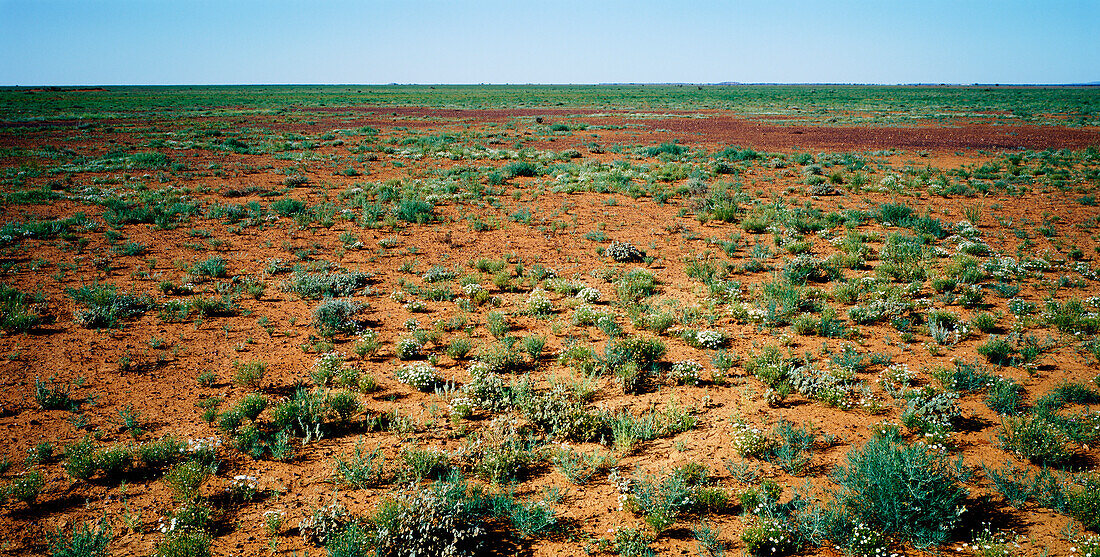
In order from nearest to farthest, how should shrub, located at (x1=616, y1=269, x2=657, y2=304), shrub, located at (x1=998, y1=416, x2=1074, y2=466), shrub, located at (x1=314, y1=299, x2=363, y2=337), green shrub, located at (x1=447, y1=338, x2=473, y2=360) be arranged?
1. shrub, located at (x1=998, y1=416, x2=1074, y2=466)
2. green shrub, located at (x1=447, y1=338, x2=473, y2=360)
3. shrub, located at (x1=314, y1=299, x2=363, y2=337)
4. shrub, located at (x1=616, y1=269, x2=657, y2=304)

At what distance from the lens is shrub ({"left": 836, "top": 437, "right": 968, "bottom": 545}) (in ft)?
14.1

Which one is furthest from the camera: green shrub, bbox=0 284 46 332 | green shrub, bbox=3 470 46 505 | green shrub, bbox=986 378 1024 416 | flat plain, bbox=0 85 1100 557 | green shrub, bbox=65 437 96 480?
green shrub, bbox=0 284 46 332

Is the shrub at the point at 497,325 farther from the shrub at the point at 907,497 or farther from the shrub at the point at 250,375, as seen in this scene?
the shrub at the point at 907,497

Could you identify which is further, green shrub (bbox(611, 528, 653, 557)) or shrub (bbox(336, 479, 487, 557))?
green shrub (bbox(611, 528, 653, 557))

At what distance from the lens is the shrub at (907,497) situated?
4.29m

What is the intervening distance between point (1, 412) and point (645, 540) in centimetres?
721

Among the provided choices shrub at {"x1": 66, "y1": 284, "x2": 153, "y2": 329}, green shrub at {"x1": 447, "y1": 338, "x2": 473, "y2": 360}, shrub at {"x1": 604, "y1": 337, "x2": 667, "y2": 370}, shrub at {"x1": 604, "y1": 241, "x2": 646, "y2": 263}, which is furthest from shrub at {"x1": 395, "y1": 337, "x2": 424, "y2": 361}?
shrub at {"x1": 604, "y1": 241, "x2": 646, "y2": 263}

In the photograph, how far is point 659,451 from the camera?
5.61 m

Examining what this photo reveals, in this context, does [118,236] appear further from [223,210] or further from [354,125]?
[354,125]

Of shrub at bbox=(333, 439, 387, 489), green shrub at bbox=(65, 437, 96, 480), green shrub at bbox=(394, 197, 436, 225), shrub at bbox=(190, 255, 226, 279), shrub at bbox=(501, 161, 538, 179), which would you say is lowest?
shrub at bbox=(333, 439, 387, 489)

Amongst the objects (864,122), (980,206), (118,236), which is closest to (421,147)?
(118,236)

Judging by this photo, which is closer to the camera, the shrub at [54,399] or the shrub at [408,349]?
the shrub at [54,399]

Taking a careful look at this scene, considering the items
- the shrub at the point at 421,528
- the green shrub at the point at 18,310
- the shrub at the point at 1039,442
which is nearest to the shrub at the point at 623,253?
the shrub at the point at 1039,442

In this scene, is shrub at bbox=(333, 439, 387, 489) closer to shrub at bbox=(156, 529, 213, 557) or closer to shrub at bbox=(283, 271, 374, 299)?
shrub at bbox=(156, 529, 213, 557)
